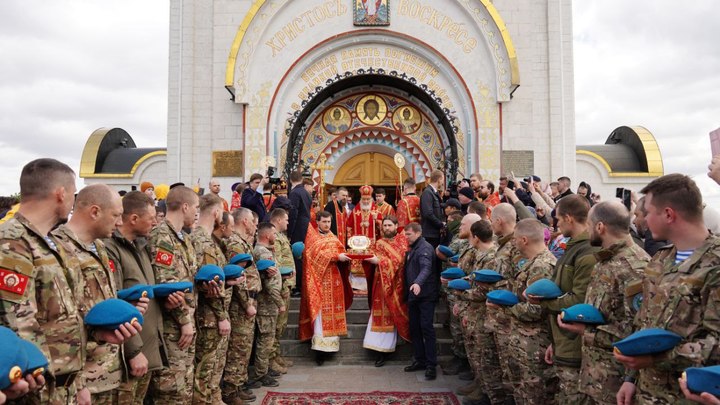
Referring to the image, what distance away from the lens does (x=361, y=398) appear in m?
6.17

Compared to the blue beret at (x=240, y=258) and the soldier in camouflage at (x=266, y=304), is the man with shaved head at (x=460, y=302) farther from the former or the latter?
the blue beret at (x=240, y=258)

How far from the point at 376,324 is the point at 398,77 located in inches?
278

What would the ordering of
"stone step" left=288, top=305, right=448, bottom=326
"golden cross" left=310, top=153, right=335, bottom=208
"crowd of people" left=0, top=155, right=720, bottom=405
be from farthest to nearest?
"golden cross" left=310, top=153, right=335, bottom=208 → "stone step" left=288, top=305, right=448, bottom=326 → "crowd of people" left=0, top=155, right=720, bottom=405

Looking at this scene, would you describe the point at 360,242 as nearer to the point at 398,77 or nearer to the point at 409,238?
the point at 409,238

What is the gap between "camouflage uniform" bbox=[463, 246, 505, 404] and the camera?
550 cm

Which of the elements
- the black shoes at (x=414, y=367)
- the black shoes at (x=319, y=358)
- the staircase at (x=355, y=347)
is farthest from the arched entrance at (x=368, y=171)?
the black shoes at (x=414, y=367)

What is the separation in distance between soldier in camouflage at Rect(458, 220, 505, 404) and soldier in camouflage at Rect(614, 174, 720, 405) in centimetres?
254

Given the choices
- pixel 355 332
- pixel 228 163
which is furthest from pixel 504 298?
pixel 228 163

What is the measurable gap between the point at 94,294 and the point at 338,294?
5.03 meters

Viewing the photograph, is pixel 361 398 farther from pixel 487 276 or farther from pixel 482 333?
Result: pixel 487 276

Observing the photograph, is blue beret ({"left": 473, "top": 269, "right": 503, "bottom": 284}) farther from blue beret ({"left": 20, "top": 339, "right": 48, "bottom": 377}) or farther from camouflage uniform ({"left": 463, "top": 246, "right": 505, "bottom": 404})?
blue beret ({"left": 20, "top": 339, "right": 48, "bottom": 377})

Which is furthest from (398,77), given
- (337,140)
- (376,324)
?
(376,324)

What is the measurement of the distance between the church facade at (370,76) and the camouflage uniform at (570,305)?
8935 mm

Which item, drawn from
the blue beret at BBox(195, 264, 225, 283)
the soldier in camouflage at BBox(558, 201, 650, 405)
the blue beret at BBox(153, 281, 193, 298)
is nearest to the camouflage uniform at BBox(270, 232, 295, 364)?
the blue beret at BBox(195, 264, 225, 283)
